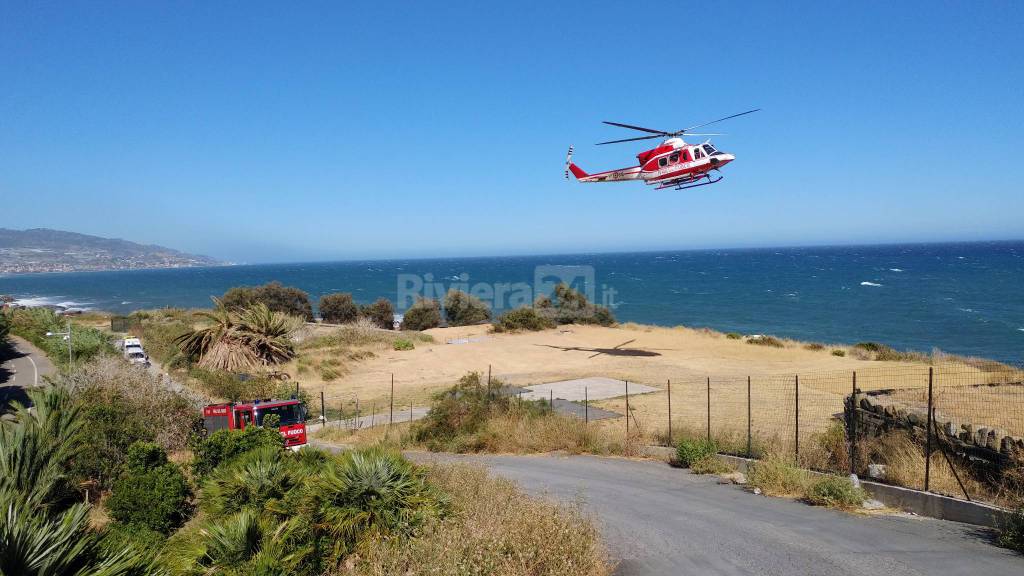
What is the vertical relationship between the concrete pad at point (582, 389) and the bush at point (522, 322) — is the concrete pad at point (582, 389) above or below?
below

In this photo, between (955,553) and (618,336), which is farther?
(618,336)

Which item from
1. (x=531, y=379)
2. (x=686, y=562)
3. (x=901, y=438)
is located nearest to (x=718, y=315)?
(x=531, y=379)

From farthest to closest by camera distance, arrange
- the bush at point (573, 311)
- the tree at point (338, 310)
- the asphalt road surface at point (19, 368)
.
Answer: the tree at point (338, 310) → the bush at point (573, 311) → the asphalt road surface at point (19, 368)

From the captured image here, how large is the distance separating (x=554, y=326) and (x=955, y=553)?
162 feet

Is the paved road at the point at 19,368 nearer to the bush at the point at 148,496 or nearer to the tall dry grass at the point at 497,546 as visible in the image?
the bush at the point at 148,496

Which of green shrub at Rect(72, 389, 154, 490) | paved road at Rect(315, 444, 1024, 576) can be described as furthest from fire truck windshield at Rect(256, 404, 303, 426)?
paved road at Rect(315, 444, 1024, 576)

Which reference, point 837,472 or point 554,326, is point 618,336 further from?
point 837,472

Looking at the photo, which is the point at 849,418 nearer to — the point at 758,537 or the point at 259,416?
the point at 758,537

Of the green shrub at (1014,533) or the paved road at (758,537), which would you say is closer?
the paved road at (758,537)

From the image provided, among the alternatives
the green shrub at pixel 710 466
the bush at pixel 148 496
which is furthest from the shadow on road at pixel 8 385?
the green shrub at pixel 710 466

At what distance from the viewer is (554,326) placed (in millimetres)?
58188

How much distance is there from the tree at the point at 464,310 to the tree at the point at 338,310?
414 inches

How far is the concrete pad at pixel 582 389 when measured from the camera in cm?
2875

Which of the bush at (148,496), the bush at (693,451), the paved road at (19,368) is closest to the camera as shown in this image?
the bush at (148,496)
